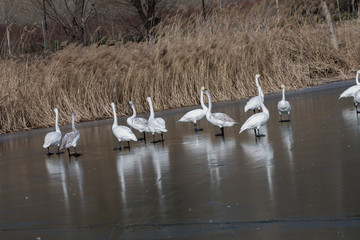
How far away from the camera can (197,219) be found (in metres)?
6.12

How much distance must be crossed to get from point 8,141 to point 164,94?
233 inches

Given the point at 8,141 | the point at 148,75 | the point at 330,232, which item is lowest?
the point at 330,232

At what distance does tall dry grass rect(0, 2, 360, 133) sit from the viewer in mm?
18812

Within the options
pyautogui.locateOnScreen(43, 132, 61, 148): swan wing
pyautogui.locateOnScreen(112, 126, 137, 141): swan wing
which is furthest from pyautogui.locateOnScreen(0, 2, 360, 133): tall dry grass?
pyautogui.locateOnScreen(112, 126, 137, 141): swan wing

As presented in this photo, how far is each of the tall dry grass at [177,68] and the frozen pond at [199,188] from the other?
241 inches

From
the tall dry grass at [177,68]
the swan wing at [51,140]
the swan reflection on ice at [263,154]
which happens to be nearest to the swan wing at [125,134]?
the swan wing at [51,140]

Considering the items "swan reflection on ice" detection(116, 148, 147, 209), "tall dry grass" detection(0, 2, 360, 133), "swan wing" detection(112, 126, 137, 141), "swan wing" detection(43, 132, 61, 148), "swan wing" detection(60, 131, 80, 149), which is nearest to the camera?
"swan reflection on ice" detection(116, 148, 147, 209)

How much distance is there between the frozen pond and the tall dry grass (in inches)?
241

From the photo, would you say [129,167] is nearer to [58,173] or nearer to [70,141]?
[58,173]

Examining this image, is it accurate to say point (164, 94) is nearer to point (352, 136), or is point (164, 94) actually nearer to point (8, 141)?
point (8, 141)

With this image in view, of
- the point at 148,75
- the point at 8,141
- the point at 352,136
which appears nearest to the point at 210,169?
the point at 352,136

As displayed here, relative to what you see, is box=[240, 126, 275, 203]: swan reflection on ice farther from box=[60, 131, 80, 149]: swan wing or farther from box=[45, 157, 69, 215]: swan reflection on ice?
box=[60, 131, 80, 149]: swan wing

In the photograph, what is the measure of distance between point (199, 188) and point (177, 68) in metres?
13.0

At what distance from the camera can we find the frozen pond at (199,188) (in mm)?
5816
